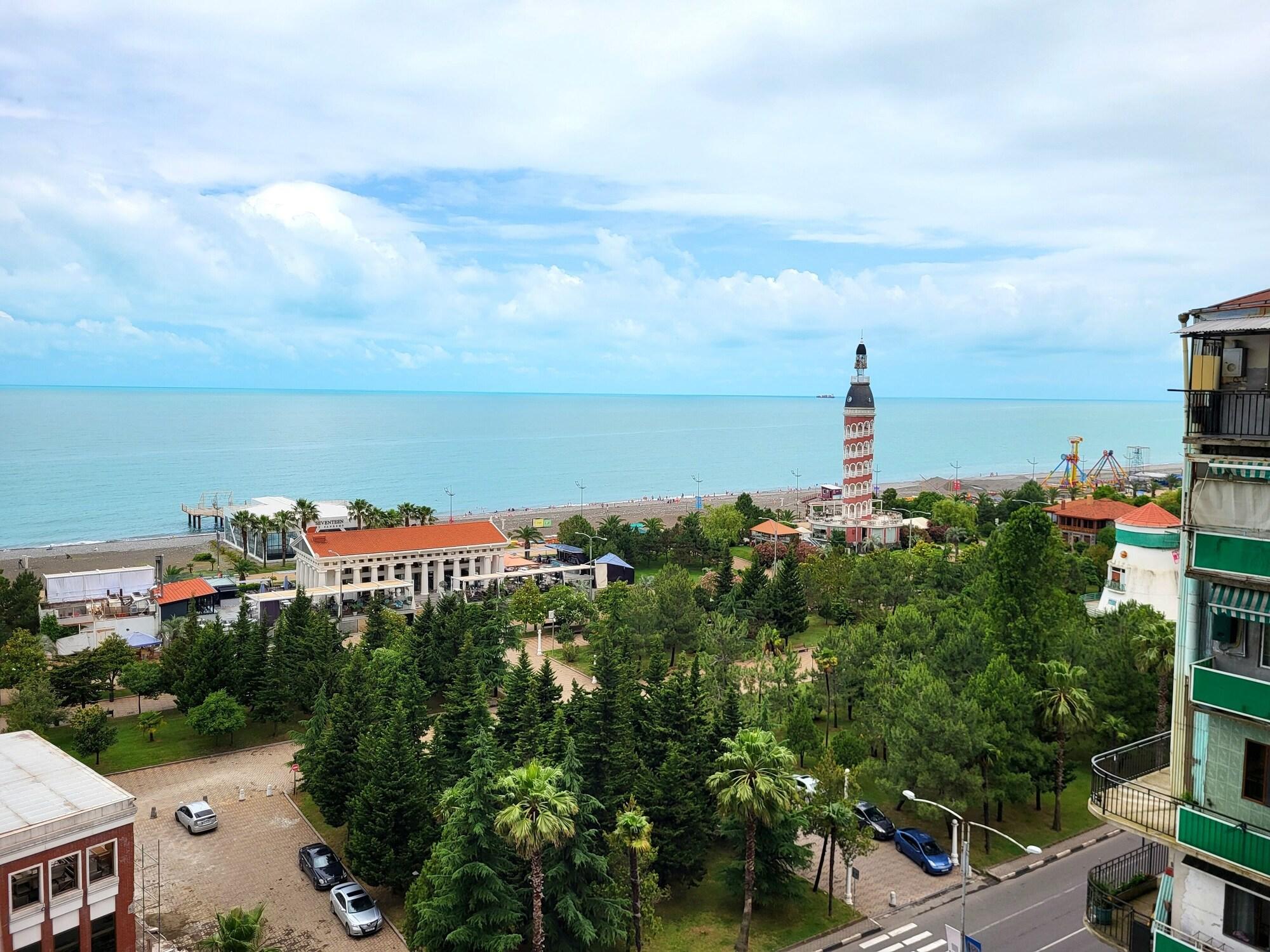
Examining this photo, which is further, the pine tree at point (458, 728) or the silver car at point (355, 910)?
the pine tree at point (458, 728)

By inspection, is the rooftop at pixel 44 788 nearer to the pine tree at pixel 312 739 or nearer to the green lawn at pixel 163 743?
the pine tree at pixel 312 739

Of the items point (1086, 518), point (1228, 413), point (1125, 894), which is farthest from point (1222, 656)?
point (1086, 518)

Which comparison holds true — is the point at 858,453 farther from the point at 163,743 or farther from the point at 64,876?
the point at 64,876

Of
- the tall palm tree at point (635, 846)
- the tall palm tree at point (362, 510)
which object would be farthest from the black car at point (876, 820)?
the tall palm tree at point (362, 510)

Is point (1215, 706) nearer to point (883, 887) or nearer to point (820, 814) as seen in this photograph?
point (820, 814)

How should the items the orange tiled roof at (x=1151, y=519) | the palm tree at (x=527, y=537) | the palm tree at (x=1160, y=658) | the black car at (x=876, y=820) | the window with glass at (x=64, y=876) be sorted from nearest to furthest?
the window with glass at (x=64, y=876)
the black car at (x=876, y=820)
the palm tree at (x=1160, y=658)
the orange tiled roof at (x=1151, y=519)
the palm tree at (x=527, y=537)

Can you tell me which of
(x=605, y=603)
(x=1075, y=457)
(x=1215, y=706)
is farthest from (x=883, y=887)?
(x=1075, y=457)
